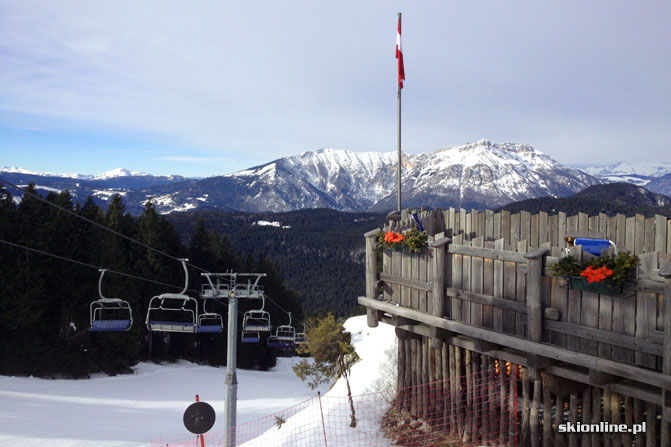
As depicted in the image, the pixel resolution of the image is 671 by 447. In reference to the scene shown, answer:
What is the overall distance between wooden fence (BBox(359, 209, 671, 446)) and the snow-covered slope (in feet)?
16.5

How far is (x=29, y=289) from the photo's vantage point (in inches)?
1238

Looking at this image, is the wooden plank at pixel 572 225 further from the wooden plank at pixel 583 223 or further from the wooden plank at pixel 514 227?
the wooden plank at pixel 514 227

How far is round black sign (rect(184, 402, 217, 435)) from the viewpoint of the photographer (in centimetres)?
1089

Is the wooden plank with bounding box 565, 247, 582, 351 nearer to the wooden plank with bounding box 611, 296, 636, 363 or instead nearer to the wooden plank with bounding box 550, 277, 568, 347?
the wooden plank with bounding box 550, 277, 568, 347

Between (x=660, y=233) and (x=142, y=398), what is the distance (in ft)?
96.0

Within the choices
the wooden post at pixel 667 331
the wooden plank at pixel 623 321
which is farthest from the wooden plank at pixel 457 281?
the wooden post at pixel 667 331

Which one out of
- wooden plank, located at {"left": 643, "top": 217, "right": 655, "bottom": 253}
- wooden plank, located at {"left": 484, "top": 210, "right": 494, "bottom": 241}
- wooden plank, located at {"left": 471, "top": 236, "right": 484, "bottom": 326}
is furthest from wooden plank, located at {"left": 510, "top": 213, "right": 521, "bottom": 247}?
wooden plank, located at {"left": 643, "top": 217, "right": 655, "bottom": 253}

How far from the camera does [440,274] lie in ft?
28.5

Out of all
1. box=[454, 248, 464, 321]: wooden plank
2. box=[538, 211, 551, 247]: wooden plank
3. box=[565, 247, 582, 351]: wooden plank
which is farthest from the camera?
box=[538, 211, 551, 247]: wooden plank

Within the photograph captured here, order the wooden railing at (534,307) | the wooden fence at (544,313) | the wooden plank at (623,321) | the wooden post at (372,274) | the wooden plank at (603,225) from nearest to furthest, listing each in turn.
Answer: the wooden railing at (534,307)
the wooden fence at (544,313)
the wooden plank at (623,321)
the wooden plank at (603,225)
the wooden post at (372,274)

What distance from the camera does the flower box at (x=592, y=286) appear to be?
6.14 m

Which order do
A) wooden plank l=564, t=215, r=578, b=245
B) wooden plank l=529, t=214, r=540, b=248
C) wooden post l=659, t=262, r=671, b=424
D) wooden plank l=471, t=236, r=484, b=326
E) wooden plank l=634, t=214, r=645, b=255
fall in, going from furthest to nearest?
wooden plank l=529, t=214, r=540, b=248 → wooden plank l=564, t=215, r=578, b=245 → wooden plank l=471, t=236, r=484, b=326 → wooden plank l=634, t=214, r=645, b=255 → wooden post l=659, t=262, r=671, b=424

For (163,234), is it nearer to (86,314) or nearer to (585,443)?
(86,314)

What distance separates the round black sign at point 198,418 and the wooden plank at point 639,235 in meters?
9.09
